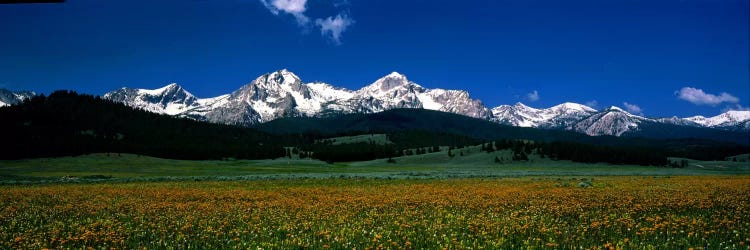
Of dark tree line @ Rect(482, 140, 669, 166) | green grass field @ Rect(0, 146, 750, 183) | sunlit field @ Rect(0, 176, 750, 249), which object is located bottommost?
green grass field @ Rect(0, 146, 750, 183)

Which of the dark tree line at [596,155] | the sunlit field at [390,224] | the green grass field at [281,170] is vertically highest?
the dark tree line at [596,155]

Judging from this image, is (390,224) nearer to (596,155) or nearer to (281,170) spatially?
(281,170)

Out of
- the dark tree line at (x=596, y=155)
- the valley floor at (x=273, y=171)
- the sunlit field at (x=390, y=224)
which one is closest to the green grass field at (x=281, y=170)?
the valley floor at (x=273, y=171)

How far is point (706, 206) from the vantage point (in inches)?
876

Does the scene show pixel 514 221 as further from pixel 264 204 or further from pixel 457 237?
pixel 264 204

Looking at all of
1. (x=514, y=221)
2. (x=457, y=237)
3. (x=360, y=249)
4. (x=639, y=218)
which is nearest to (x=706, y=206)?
(x=639, y=218)

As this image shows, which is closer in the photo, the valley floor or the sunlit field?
the sunlit field

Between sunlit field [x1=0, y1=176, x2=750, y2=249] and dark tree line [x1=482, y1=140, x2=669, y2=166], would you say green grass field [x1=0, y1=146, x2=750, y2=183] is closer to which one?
dark tree line [x1=482, y1=140, x2=669, y2=166]

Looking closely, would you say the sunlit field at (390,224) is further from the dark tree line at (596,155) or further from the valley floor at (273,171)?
the dark tree line at (596,155)

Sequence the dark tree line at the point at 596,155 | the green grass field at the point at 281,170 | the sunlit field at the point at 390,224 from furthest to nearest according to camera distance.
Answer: the dark tree line at the point at 596,155 → the green grass field at the point at 281,170 → the sunlit field at the point at 390,224

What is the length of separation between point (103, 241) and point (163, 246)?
8.55 ft

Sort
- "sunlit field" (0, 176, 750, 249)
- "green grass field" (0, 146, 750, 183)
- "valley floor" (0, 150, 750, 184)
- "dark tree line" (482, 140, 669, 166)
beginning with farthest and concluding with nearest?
"dark tree line" (482, 140, 669, 166)
"green grass field" (0, 146, 750, 183)
"valley floor" (0, 150, 750, 184)
"sunlit field" (0, 176, 750, 249)

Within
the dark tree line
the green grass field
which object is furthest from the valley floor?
the dark tree line

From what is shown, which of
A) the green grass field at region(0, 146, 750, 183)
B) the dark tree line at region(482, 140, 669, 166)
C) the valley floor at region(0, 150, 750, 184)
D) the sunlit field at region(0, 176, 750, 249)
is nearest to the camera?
the sunlit field at region(0, 176, 750, 249)
